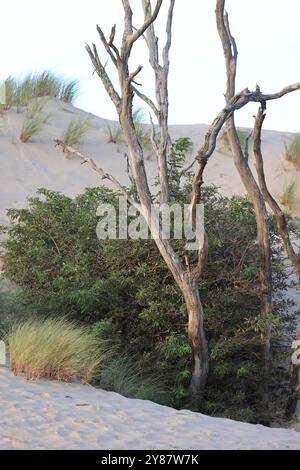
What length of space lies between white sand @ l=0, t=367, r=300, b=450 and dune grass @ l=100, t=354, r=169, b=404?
58 centimetres

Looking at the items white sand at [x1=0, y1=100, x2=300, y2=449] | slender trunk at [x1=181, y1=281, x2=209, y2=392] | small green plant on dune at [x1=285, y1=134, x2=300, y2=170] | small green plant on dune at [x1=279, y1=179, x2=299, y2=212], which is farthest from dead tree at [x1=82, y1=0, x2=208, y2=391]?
small green plant on dune at [x1=285, y1=134, x2=300, y2=170]

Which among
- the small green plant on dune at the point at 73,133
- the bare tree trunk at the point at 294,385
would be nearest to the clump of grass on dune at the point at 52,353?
the bare tree trunk at the point at 294,385

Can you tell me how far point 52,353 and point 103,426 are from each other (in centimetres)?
145

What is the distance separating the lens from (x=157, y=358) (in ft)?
25.4

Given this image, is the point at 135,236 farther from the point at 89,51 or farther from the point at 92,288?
the point at 89,51

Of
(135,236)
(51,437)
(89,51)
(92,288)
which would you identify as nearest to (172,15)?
(89,51)

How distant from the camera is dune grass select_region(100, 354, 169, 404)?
22.4 feet

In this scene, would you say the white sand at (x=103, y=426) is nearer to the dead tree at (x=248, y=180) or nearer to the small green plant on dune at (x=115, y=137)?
the dead tree at (x=248, y=180)

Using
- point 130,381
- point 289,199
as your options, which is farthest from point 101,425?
point 289,199

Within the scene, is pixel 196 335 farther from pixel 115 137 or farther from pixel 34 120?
pixel 115 137

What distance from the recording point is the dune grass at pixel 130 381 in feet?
22.4

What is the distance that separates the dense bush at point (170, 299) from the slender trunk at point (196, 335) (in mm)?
93
